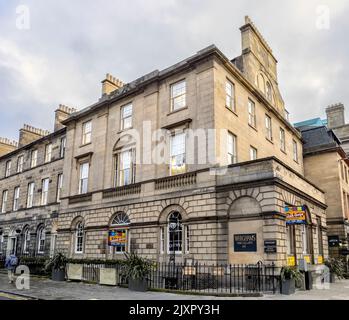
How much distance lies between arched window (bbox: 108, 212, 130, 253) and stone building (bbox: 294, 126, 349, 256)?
1662 cm

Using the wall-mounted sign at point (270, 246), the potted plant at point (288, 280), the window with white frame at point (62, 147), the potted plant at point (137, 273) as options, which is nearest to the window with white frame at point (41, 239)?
the window with white frame at point (62, 147)

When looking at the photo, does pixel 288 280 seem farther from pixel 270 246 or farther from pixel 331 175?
pixel 331 175

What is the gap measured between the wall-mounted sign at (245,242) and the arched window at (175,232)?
3490 millimetres

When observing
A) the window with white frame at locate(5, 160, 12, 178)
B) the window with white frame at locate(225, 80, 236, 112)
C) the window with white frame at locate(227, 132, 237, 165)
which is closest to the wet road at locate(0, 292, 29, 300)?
the window with white frame at locate(227, 132, 237, 165)

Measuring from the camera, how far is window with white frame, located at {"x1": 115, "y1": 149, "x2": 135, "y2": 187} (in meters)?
23.7

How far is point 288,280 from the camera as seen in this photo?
1478 cm

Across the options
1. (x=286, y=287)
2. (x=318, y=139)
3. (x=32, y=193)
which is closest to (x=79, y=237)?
(x=32, y=193)

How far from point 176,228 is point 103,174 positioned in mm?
8096

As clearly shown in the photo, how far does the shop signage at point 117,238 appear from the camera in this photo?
22431 mm

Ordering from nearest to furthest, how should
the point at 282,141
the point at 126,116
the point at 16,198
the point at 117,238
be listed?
the point at 117,238
the point at 126,116
the point at 282,141
the point at 16,198

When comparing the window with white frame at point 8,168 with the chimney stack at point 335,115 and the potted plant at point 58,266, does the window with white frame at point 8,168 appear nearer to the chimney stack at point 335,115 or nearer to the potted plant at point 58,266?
the potted plant at point 58,266

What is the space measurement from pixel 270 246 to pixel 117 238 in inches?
409

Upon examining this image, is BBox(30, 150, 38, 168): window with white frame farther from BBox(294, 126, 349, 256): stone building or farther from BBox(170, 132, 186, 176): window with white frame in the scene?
BBox(294, 126, 349, 256): stone building
